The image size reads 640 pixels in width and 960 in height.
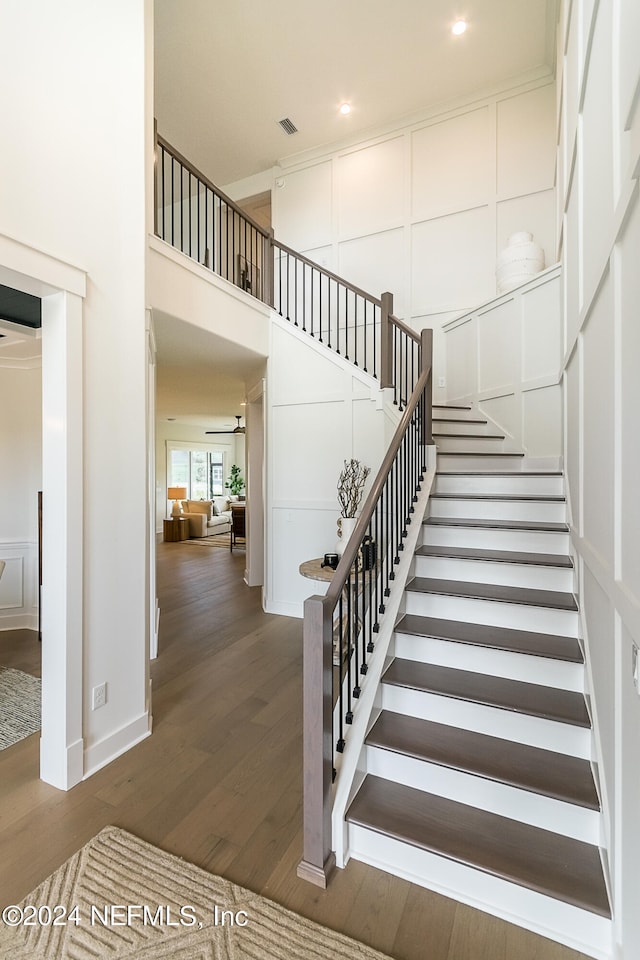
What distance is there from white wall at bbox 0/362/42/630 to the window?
22.5ft

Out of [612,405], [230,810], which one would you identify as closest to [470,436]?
[612,405]

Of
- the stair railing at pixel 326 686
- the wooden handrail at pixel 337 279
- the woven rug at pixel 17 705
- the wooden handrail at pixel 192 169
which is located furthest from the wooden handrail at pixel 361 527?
the wooden handrail at pixel 192 169

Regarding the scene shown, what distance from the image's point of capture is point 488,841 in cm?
163

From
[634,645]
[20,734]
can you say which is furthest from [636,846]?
[20,734]

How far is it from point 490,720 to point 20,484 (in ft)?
14.5

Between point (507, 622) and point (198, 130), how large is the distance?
6344mm

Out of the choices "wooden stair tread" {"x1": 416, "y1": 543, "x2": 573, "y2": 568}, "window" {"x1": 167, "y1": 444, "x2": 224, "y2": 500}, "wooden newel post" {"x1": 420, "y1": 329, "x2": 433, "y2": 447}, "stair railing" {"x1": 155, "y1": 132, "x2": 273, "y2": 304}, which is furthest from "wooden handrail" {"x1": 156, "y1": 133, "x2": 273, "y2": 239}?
"window" {"x1": 167, "y1": 444, "x2": 224, "y2": 500}

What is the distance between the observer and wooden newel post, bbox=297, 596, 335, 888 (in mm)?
1630

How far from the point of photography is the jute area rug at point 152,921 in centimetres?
141

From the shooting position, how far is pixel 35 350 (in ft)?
13.1

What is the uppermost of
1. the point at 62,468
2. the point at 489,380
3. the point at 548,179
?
the point at 548,179

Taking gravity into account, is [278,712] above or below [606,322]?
below

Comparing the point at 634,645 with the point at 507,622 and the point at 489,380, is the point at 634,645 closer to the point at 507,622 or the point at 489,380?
the point at 507,622

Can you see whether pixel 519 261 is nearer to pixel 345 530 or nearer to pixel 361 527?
pixel 345 530
